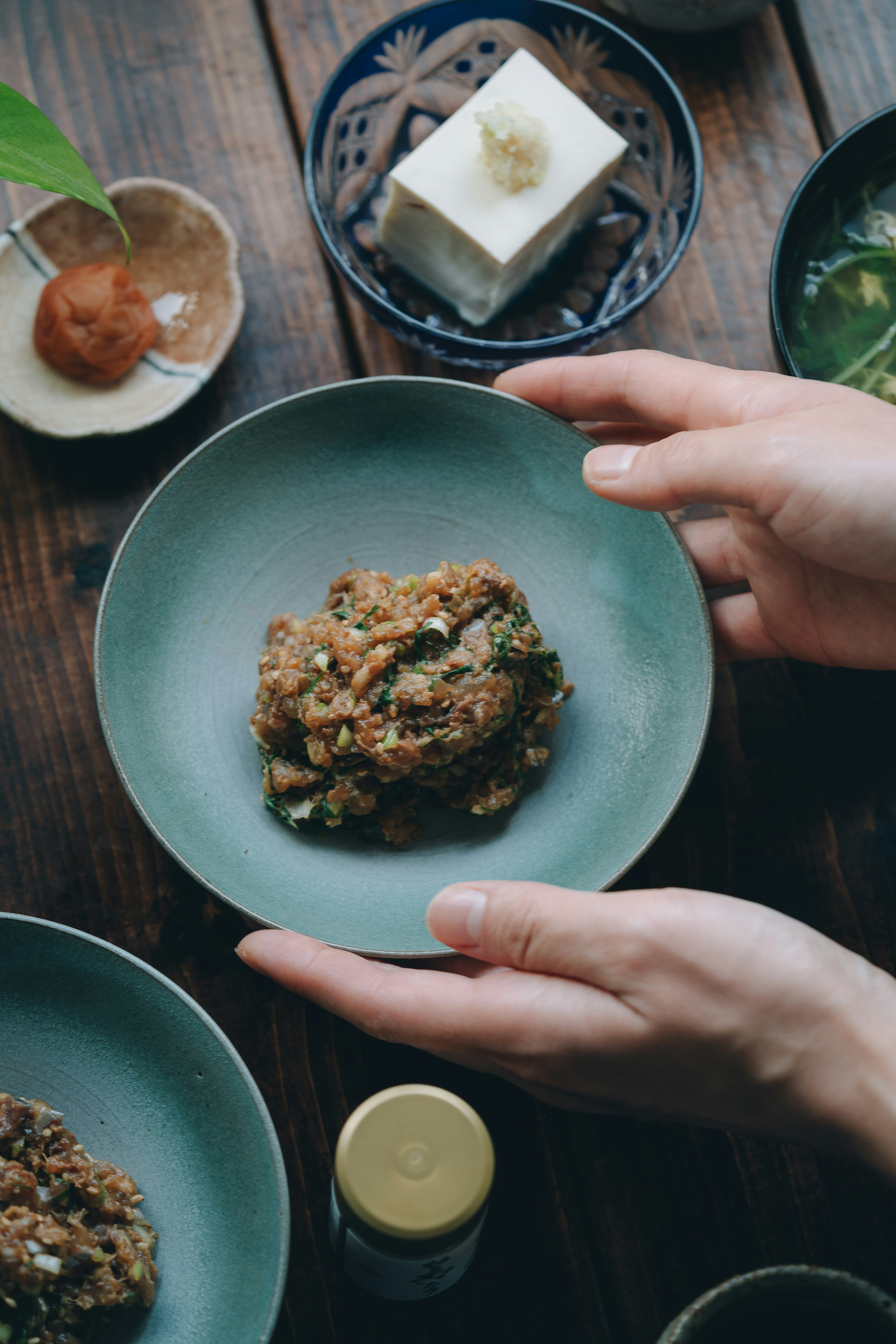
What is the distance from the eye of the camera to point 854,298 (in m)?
2.41

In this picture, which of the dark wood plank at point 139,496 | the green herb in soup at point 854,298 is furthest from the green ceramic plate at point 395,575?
the green herb in soup at point 854,298

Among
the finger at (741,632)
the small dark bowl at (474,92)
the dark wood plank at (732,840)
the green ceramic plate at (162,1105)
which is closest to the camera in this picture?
the green ceramic plate at (162,1105)

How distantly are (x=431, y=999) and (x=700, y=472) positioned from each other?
4.07 ft

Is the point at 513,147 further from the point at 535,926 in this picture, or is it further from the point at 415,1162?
the point at 415,1162

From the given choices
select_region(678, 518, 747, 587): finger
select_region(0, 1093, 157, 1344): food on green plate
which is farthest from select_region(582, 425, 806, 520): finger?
select_region(0, 1093, 157, 1344): food on green plate

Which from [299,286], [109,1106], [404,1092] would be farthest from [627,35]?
[109,1106]

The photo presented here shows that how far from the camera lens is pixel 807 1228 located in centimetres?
224

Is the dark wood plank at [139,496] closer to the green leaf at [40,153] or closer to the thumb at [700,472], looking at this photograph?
the green leaf at [40,153]

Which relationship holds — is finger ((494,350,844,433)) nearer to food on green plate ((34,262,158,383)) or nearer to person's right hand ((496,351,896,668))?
person's right hand ((496,351,896,668))

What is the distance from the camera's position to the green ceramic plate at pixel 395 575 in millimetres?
2109

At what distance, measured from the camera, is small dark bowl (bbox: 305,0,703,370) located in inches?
95.9

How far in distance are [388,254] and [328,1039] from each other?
2.18 meters

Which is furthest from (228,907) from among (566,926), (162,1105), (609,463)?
(609,463)

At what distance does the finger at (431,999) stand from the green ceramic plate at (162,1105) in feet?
0.69
